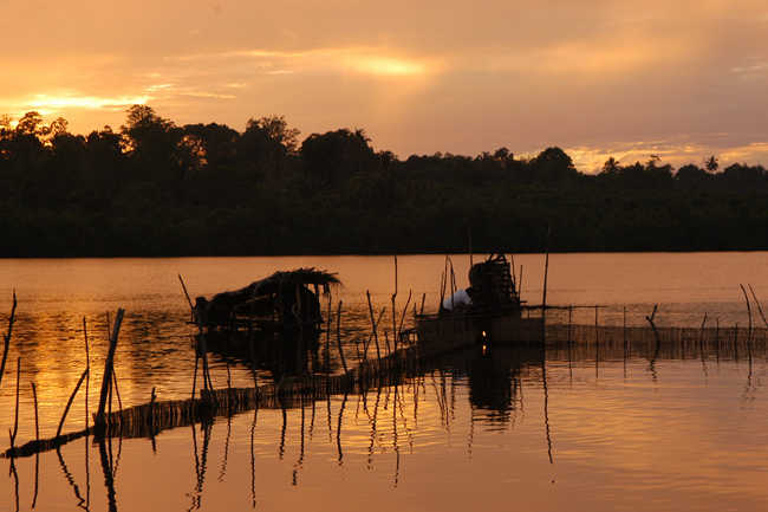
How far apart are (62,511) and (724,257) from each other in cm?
12621

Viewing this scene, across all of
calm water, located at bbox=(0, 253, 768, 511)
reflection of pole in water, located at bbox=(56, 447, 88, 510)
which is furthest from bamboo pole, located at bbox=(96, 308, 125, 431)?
reflection of pole in water, located at bbox=(56, 447, 88, 510)

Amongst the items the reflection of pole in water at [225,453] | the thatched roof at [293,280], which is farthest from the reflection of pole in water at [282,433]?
the thatched roof at [293,280]

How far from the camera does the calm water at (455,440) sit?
57.3ft

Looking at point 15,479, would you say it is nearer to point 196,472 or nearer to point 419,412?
point 196,472

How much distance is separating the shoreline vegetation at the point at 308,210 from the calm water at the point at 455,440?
93824mm

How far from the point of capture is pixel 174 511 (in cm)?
1680

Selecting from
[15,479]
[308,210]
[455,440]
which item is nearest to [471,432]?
[455,440]

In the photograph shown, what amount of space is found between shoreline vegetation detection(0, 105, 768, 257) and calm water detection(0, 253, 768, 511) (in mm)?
93824

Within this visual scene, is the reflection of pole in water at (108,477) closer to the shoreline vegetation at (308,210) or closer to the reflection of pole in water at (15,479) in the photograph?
the reflection of pole in water at (15,479)

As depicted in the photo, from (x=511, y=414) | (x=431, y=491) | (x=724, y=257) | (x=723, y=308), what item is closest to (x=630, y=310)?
(x=723, y=308)

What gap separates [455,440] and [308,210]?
120 meters

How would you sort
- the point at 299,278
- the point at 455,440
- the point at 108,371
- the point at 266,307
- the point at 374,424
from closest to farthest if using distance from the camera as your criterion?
1. the point at 108,371
2. the point at 455,440
3. the point at 374,424
4. the point at 299,278
5. the point at 266,307

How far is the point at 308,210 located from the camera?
14088cm

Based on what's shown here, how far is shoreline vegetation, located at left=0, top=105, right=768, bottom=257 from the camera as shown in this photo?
138m
